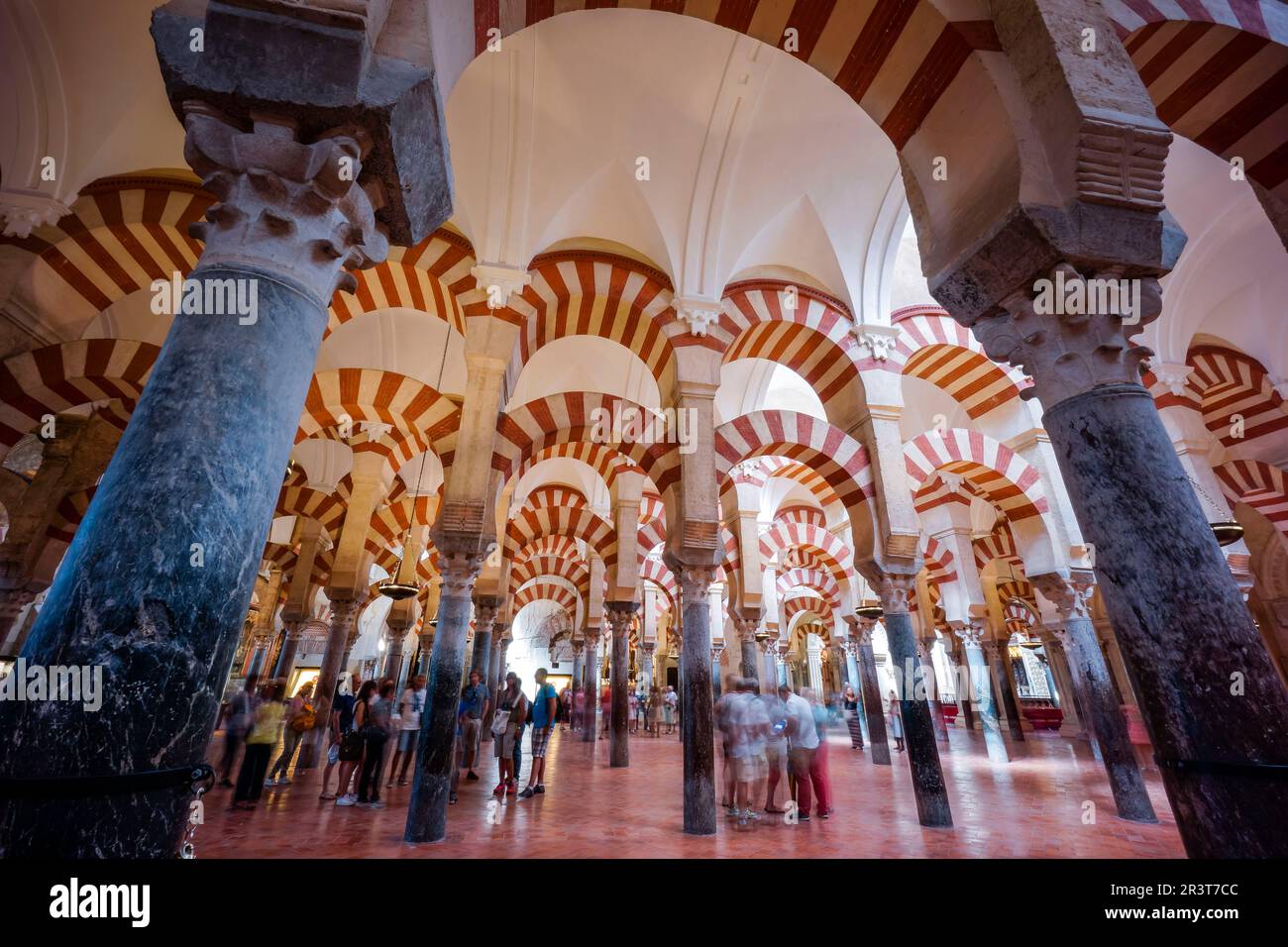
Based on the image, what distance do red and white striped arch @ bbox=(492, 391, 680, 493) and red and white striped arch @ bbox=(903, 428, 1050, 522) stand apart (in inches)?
154

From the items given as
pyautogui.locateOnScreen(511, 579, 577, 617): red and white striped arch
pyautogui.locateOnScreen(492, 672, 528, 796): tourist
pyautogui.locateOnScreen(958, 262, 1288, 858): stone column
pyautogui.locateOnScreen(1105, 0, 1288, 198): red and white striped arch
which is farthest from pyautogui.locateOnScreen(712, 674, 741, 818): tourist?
pyautogui.locateOnScreen(511, 579, 577, 617): red and white striped arch

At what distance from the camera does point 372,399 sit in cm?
752

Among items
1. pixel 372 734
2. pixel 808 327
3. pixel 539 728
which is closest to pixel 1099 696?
pixel 808 327

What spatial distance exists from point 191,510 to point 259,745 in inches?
217

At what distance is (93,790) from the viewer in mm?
1005

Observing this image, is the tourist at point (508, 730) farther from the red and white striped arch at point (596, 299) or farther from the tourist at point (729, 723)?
the red and white striped arch at point (596, 299)

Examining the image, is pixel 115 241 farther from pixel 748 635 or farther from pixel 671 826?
pixel 748 635

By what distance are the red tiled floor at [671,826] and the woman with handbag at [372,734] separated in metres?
0.30

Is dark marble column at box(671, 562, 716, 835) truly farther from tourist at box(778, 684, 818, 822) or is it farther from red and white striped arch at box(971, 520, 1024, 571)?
red and white striped arch at box(971, 520, 1024, 571)

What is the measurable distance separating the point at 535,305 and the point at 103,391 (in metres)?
5.21

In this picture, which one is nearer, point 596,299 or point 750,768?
point 750,768

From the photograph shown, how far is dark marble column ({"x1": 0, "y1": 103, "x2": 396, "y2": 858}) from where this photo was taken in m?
1.04

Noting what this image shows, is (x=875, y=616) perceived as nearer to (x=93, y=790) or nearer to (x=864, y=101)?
(x=864, y=101)
